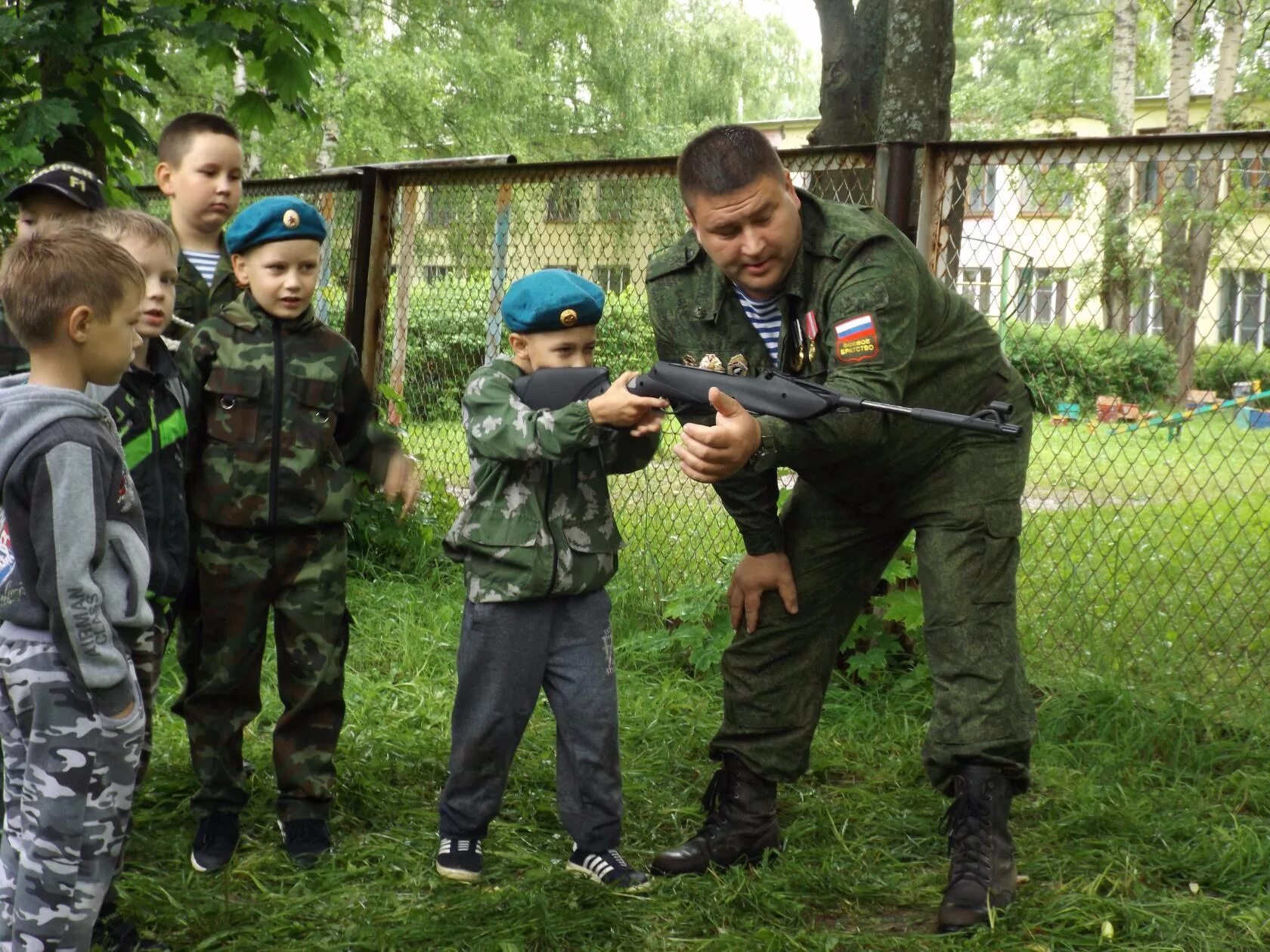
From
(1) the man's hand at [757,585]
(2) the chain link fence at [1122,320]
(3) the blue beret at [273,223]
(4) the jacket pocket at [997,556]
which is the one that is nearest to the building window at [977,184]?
(2) the chain link fence at [1122,320]

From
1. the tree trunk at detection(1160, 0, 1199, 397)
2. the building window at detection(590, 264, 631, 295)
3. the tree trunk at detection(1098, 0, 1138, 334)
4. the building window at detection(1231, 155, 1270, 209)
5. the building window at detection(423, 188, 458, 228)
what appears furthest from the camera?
the building window at detection(423, 188, 458, 228)

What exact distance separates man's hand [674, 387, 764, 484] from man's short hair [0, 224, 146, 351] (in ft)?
3.80

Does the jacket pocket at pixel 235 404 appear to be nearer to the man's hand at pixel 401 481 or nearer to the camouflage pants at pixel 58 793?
the man's hand at pixel 401 481

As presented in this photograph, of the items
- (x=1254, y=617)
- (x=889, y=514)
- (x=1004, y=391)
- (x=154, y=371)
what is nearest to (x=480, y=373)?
(x=154, y=371)

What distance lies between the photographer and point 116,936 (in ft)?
9.20

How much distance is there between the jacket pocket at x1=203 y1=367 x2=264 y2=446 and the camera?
317cm

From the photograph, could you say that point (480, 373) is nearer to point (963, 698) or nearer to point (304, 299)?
point (304, 299)

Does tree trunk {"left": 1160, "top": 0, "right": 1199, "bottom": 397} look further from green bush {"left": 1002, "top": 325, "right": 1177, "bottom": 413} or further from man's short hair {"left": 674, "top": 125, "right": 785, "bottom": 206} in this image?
man's short hair {"left": 674, "top": 125, "right": 785, "bottom": 206}

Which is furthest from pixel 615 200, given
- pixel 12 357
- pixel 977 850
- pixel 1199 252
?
pixel 1199 252

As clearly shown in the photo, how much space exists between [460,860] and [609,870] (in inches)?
14.8

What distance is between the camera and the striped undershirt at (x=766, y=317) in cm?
325

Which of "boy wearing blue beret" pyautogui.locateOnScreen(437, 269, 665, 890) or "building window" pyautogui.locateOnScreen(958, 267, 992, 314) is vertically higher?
"building window" pyautogui.locateOnScreen(958, 267, 992, 314)

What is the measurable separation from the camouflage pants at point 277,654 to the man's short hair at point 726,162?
1273mm

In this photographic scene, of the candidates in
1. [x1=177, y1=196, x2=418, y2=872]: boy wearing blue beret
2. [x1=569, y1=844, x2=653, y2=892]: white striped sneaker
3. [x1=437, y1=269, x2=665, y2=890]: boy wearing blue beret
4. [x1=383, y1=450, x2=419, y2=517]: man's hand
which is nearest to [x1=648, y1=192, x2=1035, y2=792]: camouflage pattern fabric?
[x1=437, y1=269, x2=665, y2=890]: boy wearing blue beret
